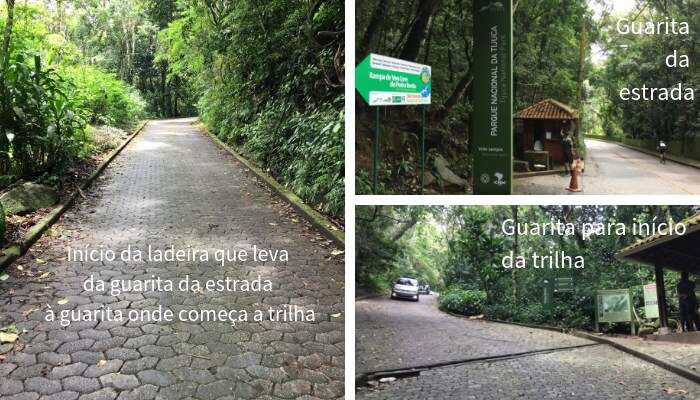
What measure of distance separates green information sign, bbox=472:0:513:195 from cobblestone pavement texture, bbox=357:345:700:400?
0.68 m

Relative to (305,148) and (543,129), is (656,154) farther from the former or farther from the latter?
(305,148)

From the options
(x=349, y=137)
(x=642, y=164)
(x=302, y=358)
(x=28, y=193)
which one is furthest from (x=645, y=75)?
(x=28, y=193)

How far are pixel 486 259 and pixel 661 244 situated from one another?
533 millimetres

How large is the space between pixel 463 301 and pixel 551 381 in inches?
15.8

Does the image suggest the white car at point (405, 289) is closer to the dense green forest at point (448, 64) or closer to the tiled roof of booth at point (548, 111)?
the dense green forest at point (448, 64)

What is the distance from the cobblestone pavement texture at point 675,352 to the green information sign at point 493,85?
0.77 m

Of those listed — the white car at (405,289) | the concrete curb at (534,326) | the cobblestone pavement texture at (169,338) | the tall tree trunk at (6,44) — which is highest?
the tall tree trunk at (6,44)

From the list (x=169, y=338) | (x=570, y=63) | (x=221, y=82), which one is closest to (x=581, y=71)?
(x=570, y=63)

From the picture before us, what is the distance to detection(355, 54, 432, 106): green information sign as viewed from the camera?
156cm

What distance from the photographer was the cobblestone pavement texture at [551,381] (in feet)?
5.49

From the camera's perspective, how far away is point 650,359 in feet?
5.58

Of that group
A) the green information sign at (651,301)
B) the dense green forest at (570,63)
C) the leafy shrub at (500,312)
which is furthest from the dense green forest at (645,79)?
the leafy shrub at (500,312)

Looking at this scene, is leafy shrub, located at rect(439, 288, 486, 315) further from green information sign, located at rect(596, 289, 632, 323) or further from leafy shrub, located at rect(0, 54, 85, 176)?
leafy shrub, located at rect(0, 54, 85, 176)

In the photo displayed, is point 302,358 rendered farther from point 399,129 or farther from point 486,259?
point 399,129
